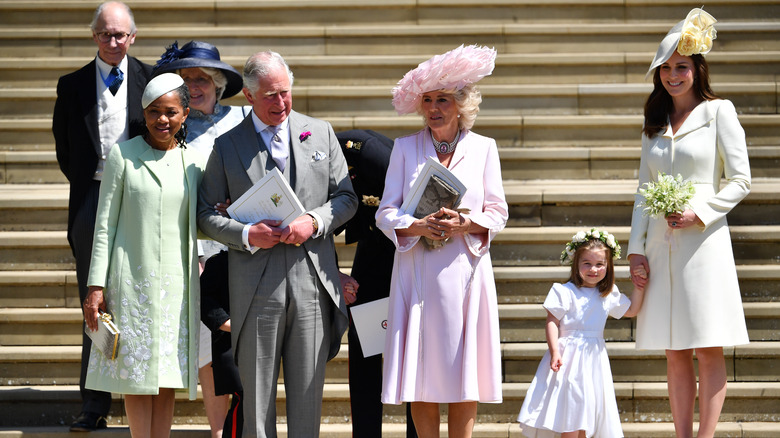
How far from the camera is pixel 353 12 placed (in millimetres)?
8586

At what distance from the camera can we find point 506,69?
811 centimetres

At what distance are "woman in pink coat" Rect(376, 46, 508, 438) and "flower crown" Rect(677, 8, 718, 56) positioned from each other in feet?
3.54

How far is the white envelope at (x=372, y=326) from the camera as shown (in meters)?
4.89

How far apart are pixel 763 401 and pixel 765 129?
2.30 m

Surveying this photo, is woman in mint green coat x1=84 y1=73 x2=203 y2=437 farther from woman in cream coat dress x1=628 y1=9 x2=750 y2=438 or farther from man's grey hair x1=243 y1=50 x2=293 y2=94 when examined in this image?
woman in cream coat dress x1=628 y1=9 x2=750 y2=438

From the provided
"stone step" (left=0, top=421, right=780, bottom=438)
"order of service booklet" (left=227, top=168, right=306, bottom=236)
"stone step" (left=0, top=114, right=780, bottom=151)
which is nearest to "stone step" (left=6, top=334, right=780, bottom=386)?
"stone step" (left=0, top=421, right=780, bottom=438)

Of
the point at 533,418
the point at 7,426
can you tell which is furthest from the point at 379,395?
the point at 7,426

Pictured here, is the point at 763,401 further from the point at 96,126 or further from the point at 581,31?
the point at 96,126

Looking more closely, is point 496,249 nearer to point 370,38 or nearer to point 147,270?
point 370,38

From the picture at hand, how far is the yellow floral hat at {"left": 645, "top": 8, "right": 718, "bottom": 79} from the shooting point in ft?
16.6

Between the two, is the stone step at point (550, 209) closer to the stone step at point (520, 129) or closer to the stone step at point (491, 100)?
the stone step at point (520, 129)

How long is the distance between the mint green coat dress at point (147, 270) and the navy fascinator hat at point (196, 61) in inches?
34.1

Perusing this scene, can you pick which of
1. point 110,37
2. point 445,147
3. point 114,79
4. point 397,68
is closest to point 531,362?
point 445,147

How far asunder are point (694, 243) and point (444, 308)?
1394 mm
